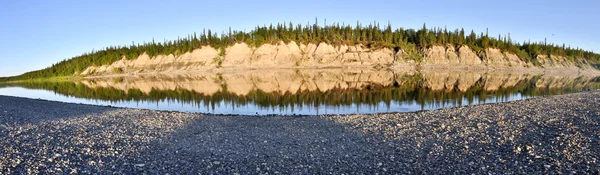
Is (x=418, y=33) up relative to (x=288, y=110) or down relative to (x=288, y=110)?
up

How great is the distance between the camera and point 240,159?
1326 cm

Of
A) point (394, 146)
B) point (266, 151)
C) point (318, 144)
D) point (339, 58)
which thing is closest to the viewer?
point (266, 151)

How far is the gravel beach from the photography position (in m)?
11.9

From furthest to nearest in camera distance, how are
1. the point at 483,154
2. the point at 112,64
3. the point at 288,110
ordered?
1. the point at 112,64
2. the point at 288,110
3. the point at 483,154

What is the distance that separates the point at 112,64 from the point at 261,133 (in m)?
175

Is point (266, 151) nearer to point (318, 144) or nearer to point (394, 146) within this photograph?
point (318, 144)

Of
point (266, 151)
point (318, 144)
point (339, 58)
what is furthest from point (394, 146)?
point (339, 58)

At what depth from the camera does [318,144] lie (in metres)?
15.8

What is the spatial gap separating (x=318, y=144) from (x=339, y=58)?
394 feet

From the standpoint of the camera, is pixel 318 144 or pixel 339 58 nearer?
pixel 318 144

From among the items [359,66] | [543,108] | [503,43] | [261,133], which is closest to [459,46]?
[503,43]

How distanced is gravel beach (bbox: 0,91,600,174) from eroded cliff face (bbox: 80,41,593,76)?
110723mm

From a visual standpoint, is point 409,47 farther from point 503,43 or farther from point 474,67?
point 503,43

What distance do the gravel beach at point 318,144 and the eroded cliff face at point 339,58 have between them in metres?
111
